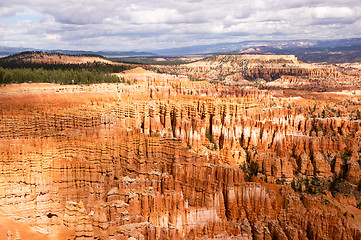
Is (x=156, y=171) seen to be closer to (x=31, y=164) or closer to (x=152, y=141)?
(x=152, y=141)

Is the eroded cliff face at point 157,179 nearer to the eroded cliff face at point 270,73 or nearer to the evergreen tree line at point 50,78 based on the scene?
the evergreen tree line at point 50,78

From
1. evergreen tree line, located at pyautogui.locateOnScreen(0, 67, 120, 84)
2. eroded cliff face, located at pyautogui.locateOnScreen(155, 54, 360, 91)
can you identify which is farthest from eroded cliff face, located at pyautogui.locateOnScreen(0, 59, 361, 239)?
eroded cliff face, located at pyautogui.locateOnScreen(155, 54, 360, 91)

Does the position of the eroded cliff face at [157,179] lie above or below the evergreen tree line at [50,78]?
below

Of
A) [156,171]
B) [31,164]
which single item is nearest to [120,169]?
[156,171]

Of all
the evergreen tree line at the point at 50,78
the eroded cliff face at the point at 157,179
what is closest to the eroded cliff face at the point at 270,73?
the evergreen tree line at the point at 50,78

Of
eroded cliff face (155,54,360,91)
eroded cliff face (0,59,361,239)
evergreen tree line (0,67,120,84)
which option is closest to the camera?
eroded cliff face (0,59,361,239)

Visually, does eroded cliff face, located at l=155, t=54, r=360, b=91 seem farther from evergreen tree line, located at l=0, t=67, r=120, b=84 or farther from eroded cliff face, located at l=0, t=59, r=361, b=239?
eroded cliff face, located at l=0, t=59, r=361, b=239

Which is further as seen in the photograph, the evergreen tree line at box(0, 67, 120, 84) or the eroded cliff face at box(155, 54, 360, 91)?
the eroded cliff face at box(155, 54, 360, 91)

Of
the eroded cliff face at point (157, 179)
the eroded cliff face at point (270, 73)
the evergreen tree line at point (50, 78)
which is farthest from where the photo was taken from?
the eroded cliff face at point (270, 73)
